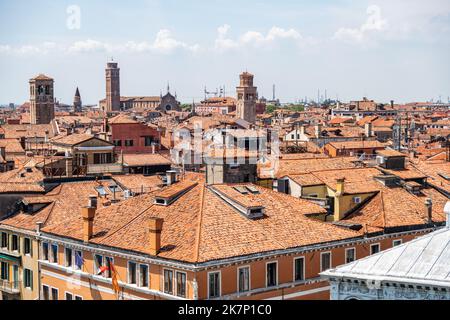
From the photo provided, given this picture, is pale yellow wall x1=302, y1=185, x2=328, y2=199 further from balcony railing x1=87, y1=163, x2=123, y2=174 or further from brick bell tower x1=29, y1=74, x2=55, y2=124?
brick bell tower x1=29, y1=74, x2=55, y2=124

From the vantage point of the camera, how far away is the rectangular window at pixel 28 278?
17.6 meters

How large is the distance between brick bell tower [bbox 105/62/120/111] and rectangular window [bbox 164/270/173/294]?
288 ft

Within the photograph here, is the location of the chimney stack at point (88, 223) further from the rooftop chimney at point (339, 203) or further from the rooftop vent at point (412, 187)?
the rooftop vent at point (412, 187)

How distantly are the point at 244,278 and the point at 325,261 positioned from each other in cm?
216

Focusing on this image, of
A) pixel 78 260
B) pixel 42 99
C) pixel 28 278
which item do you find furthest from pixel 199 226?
pixel 42 99

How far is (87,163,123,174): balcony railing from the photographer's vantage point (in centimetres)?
2491

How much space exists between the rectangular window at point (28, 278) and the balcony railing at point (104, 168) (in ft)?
22.8

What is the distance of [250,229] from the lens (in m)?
14.5

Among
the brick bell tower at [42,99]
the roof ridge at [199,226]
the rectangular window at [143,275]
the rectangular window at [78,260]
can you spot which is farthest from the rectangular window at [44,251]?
the brick bell tower at [42,99]

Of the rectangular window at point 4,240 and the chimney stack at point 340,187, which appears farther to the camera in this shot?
the rectangular window at point 4,240

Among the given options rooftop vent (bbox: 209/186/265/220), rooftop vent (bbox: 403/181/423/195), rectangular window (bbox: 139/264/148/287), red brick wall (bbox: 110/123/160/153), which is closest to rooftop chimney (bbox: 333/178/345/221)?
rooftop vent (bbox: 403/181/423/195)
